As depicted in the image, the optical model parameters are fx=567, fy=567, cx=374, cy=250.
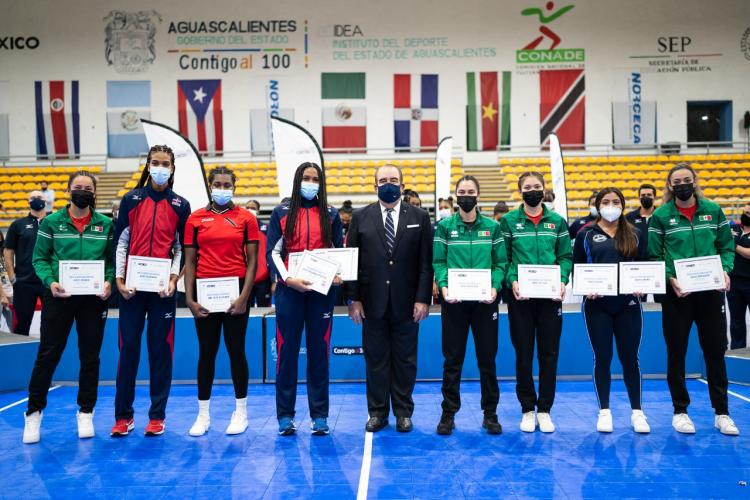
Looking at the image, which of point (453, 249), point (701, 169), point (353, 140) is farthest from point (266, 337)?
point (701, 169)

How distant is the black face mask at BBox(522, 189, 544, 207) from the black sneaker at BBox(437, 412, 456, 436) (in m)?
1.56

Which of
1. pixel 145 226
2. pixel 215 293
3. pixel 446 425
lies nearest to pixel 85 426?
pixel 215 293

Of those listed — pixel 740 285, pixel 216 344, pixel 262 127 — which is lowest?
pixel 216 344

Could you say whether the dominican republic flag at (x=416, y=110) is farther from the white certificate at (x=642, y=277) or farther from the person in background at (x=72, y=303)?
the person in background at (x=72, y=303)

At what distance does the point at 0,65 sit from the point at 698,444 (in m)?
19.8

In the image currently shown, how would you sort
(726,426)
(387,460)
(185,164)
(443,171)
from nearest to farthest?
1. (387,460)
2. (726,426)
3. (185,164)
4. (443,171)

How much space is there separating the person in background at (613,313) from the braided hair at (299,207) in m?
1.81

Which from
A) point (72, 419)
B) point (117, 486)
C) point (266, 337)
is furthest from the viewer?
point (266, 337)

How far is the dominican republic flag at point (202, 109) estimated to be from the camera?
1670 cm

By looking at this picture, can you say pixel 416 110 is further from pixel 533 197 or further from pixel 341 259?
pixel 341 259

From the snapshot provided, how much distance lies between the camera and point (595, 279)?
12.3 feet

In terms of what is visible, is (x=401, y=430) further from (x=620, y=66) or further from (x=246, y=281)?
(x=620, y=66)

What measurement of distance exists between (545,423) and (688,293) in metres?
1.28

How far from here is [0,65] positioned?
16797 mm
